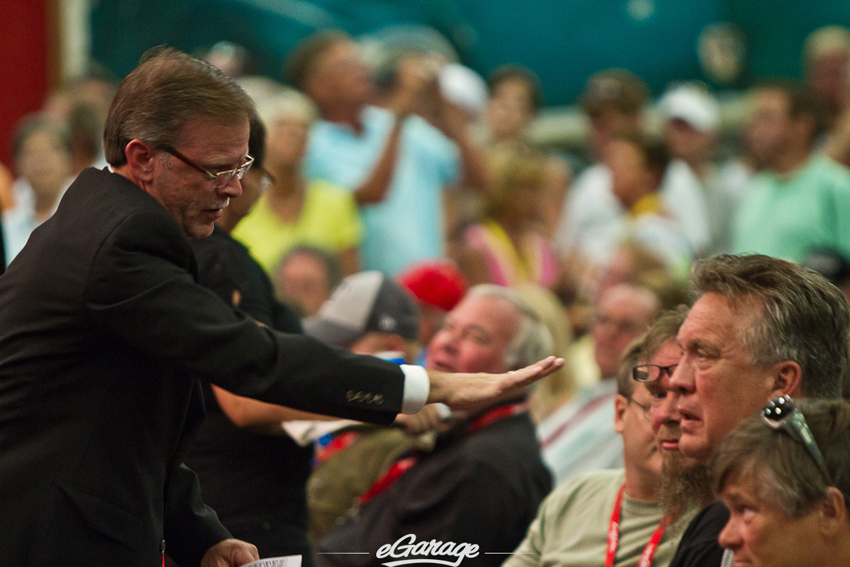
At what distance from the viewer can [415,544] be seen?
9.51 ft

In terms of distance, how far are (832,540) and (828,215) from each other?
4330mm

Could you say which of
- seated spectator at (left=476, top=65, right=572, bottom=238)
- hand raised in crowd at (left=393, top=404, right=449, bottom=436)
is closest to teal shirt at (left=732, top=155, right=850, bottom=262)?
seated spectator at (left=476, top=65, right=572, bottom=238)

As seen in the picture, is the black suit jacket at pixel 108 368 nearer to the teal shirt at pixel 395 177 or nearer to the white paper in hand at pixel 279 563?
the white paper in hand at pixel 279 563

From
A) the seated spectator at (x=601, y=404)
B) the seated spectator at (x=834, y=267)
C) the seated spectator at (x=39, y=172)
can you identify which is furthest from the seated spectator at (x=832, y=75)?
the seated spectator at (x=39, y=172)

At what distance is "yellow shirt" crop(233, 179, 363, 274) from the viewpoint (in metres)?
6.25

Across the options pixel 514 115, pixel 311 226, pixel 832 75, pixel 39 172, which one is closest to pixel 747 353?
pixel 311 226

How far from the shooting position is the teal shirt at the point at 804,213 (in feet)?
19.6

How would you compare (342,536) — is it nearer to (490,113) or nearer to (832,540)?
(832,540)

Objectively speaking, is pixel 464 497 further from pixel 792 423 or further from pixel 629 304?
pixel 629 304

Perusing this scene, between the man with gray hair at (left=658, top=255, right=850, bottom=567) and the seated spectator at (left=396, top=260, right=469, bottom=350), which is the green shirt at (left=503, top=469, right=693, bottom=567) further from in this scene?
the seated spectator at (left=396, top=260, right=469, bottom=350)

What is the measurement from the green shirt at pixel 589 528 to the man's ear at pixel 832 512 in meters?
0.76

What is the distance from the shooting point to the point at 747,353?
8.04ft

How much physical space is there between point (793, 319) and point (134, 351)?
4.50ft

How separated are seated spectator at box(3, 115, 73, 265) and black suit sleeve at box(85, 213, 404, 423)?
4.73 meters
